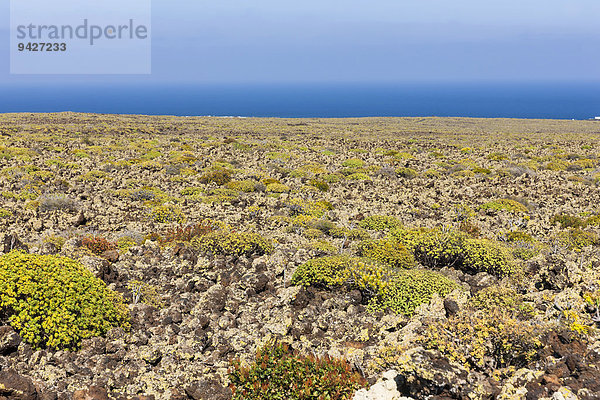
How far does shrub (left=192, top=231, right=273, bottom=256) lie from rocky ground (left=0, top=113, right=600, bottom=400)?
14cm

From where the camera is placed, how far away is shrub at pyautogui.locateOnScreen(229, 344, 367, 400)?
552 centimetres

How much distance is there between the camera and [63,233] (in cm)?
1284

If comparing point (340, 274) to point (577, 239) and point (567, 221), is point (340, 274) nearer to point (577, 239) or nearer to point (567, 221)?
point (577, 239)

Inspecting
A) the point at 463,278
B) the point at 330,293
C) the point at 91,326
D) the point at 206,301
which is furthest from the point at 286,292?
the point at 463,278

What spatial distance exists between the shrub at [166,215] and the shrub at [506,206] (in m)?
11.9

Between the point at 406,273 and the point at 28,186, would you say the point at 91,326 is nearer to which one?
the point at 406,273

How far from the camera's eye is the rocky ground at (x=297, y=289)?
5.68 metres

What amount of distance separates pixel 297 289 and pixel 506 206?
1187 cm

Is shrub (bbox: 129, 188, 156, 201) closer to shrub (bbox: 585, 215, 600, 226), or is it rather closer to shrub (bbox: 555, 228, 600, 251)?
shrub (bbox: 555, 228, 600, 251)

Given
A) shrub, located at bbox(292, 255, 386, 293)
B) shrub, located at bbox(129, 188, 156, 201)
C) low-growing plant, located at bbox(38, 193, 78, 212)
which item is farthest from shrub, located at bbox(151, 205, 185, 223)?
shrub, located at bbox(292, 255, 386, 293)

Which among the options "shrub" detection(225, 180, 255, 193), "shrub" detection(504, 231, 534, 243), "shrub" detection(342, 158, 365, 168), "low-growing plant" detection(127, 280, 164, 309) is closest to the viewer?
"low-growing plant" detection(127, 280, 164, 309)

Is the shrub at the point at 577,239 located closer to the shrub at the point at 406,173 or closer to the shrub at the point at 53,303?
the shrub at the point at 406,173

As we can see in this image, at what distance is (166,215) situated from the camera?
578 inches

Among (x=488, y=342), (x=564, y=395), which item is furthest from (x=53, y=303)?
(x=564, y=395)
